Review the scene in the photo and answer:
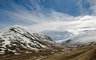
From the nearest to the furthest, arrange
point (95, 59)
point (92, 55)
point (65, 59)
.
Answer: point (95, 59) < point (92, 55) < point (65, 59)

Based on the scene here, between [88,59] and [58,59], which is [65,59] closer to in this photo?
[58,59]

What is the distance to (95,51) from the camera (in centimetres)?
10656

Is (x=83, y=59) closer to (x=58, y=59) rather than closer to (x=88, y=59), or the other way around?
(x=88, y=59)

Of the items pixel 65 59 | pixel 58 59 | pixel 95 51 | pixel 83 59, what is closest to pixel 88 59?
pixel 83 59

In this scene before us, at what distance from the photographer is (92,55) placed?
10144 cm

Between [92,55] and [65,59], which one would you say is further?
[65,59]

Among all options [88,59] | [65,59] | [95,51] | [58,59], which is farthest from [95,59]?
[58,59]

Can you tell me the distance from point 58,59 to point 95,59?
4850 cm

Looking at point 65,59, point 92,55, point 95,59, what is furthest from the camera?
point 65,59

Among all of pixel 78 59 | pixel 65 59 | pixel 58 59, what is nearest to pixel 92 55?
pixel 78 59

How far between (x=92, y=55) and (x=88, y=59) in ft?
15.5

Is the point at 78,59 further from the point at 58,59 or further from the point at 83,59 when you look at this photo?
the point at 58,59

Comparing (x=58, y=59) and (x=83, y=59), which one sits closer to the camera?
(x=83, y=59)

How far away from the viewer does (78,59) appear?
353ft
